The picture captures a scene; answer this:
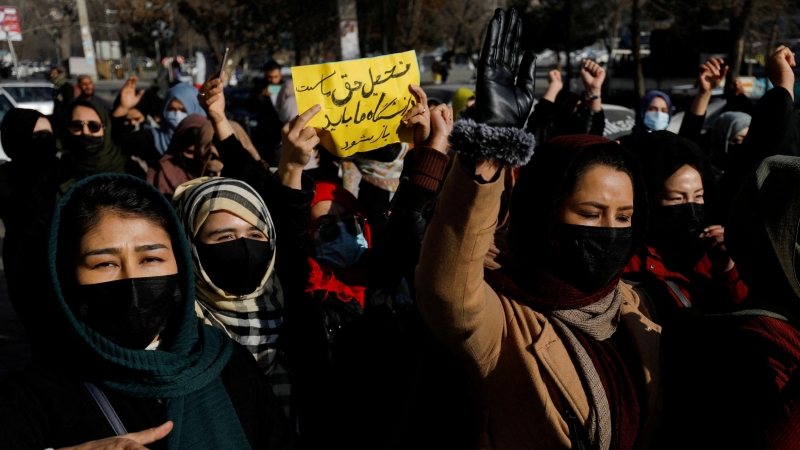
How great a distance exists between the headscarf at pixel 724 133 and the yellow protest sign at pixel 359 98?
9.77ft

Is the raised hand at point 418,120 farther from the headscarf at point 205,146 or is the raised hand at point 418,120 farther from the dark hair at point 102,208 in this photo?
→ the headscarf at point 205,146

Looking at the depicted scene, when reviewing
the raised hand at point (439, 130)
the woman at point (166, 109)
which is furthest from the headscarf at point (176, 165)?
the raised hand at point (439, 130)

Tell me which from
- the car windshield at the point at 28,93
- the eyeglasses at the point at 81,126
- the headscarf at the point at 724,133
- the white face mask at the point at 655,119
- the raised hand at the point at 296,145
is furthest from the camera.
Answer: the car windshield at the point at 28,93

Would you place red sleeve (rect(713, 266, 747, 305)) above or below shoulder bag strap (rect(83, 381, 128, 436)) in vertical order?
below

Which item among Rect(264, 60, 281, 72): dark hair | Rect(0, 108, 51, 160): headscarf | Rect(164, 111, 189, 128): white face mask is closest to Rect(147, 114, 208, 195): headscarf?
Rect(0, 108, 51, 160): headscarf

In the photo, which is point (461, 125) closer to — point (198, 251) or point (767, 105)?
point (198, 251)

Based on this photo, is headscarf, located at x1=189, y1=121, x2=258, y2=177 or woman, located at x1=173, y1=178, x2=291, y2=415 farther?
headscarf, located at x1=189, y1=121, x2=258, y2=177

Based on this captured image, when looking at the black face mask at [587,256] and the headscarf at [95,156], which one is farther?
the headscarf at [95,156]

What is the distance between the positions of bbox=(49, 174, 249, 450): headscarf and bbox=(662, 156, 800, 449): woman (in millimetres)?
1109

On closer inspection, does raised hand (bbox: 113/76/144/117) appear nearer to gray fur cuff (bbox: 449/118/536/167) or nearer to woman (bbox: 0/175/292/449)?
woman (bbox: 0/175/292/449)

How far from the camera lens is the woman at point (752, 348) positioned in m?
1.71

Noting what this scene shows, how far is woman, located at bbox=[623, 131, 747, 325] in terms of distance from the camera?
2934mm

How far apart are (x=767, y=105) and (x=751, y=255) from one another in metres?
1.89

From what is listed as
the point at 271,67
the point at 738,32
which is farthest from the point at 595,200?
the point at 738,32
